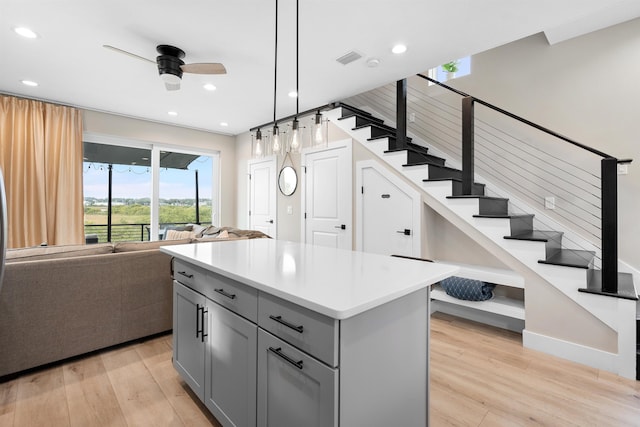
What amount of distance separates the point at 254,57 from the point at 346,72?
100 centimetres

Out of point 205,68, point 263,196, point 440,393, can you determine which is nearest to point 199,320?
point 440,393

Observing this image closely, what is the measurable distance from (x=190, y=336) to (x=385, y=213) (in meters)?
2.59

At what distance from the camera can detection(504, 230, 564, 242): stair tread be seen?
2533 millimetres

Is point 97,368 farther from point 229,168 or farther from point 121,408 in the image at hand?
point 229,168

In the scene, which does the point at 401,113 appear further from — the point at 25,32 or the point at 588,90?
the point at 25,32

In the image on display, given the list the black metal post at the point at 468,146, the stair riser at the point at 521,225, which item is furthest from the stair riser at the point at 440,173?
the stair riser at the point at 521,225

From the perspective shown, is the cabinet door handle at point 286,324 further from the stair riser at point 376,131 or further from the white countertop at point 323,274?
the stair riser at point 376,131

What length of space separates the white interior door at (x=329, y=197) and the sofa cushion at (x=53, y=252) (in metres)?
2.63

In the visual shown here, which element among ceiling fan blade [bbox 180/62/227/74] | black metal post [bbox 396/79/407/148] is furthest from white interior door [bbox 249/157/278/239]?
ceiling fan blade [bbox 180/62/227/74]

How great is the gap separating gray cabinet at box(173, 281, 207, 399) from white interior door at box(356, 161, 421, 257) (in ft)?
8.06

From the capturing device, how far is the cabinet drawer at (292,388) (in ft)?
3.17

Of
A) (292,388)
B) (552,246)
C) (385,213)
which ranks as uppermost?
(385,213)

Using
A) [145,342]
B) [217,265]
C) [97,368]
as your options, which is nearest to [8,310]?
[97,368]

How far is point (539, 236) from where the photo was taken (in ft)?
9.20
